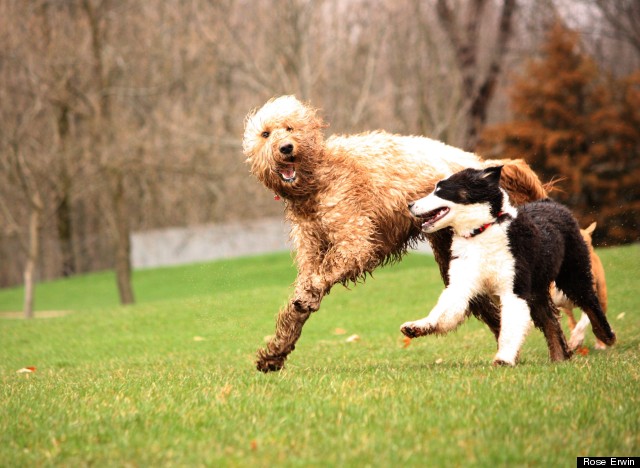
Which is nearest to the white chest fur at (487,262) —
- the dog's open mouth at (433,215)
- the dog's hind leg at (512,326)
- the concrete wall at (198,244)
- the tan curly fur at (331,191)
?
the dog's hind leg at (512,326)

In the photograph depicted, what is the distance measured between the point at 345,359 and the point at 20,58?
41.4 feet

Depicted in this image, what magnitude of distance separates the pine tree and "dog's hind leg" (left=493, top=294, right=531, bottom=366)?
58.1ft

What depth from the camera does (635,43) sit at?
2923 centimetres

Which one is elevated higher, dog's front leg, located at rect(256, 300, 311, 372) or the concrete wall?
dog's front leg, located at rect(256, 300, 311, 372)

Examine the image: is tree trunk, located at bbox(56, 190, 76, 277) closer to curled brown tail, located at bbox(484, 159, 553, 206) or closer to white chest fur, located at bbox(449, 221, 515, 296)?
curled brown tail, located at bbox(484, 159, 553, 206)

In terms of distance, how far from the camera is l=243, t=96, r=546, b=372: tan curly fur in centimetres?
638

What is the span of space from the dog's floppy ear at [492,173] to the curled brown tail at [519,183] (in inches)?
44.6

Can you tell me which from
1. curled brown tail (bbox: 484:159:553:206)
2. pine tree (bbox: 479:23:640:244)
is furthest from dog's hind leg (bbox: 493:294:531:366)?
pine tree (bbox: 479:23:640:244)

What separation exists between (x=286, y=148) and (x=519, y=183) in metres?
2.21

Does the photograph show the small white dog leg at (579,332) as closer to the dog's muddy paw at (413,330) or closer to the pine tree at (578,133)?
the dog's muddy paw at (413,330)

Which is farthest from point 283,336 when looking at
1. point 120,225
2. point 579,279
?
point 120,225

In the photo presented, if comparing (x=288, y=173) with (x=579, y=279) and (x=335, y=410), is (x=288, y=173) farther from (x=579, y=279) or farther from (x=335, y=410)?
(x=579, y=279)

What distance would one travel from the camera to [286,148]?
21.0 ft

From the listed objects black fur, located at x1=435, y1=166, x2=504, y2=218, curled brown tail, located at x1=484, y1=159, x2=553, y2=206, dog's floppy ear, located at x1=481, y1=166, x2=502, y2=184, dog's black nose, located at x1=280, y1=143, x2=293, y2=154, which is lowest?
curled brown tail, located at x1=484, y1=159, x2=553, y2=206
